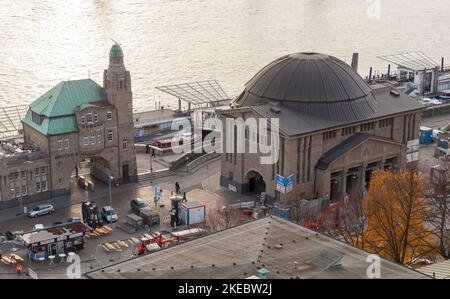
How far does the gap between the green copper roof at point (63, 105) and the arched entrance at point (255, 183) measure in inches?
649

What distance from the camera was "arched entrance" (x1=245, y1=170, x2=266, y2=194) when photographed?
83125mm

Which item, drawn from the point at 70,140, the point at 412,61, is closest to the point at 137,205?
the point at 70,140

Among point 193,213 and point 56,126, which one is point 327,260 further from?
point 56,126

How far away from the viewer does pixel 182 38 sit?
15550cm

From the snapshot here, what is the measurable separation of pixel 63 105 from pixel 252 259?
42.1m

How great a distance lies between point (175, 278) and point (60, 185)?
42.0m

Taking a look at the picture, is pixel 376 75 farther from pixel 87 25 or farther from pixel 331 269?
pixel 331 269

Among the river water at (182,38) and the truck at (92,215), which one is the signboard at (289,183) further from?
the river water at (182,38)

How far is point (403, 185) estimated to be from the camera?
69125 mm

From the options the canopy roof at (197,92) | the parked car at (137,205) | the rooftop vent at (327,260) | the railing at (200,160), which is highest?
the rooftop vent at (327,260)

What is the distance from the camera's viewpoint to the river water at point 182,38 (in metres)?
128

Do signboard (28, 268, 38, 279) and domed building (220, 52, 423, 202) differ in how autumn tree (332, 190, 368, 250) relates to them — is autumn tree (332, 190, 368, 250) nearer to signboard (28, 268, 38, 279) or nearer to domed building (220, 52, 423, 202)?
domed building (220, 52, 423, 202)

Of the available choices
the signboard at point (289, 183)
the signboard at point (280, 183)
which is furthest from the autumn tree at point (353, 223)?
the signboard at point (280, 183)
